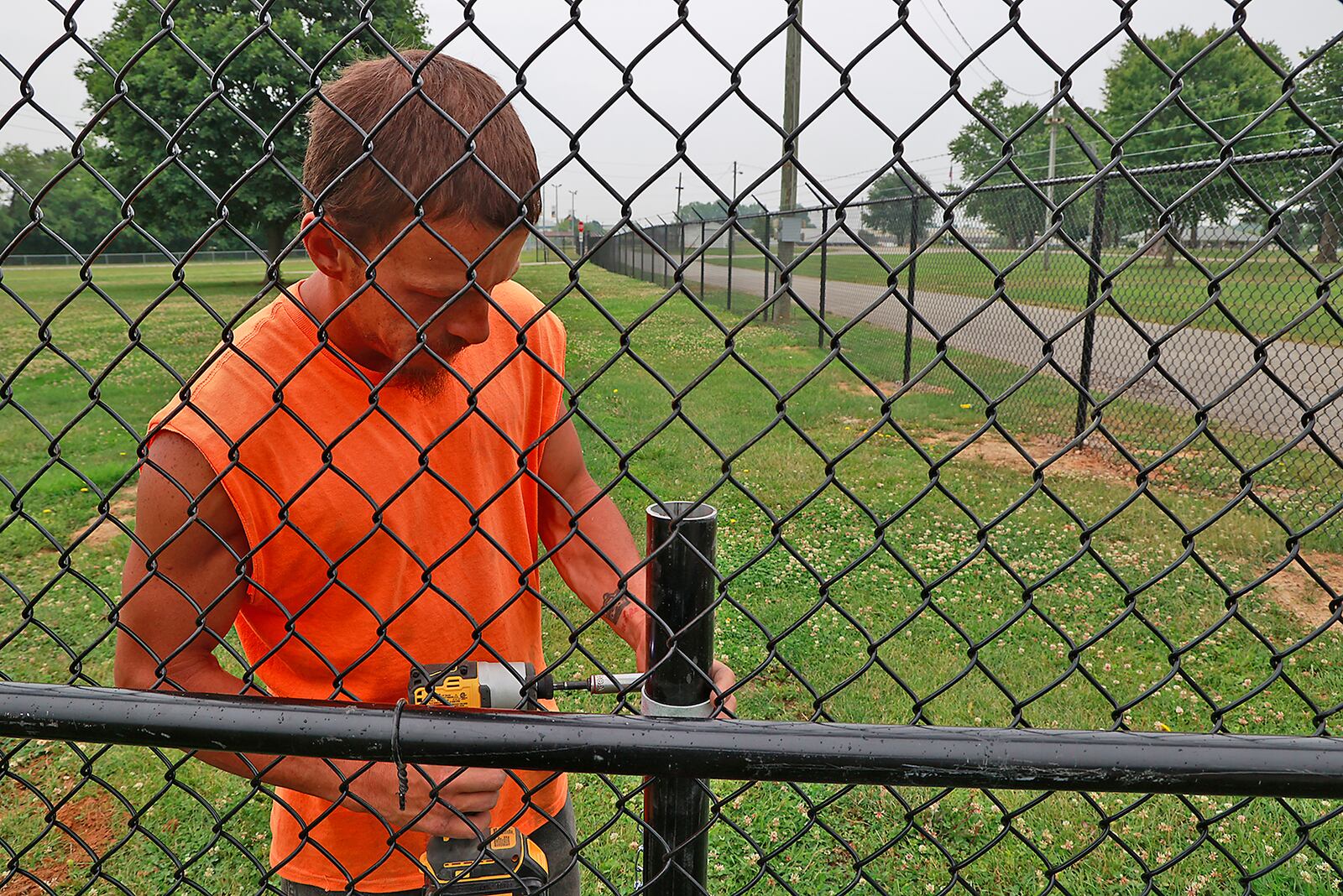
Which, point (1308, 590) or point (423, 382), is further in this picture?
point (1308, 590)

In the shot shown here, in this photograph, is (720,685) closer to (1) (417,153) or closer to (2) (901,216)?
(1) (417,153)

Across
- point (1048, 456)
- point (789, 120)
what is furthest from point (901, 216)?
point (789, 120)

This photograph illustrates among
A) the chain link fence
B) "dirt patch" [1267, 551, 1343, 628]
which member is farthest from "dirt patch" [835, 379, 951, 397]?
"dirt patch" [1267, 551, 1343, 628]

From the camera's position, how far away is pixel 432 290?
4.57 feet

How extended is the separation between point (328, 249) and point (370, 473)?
406 mm

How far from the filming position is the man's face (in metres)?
1.34

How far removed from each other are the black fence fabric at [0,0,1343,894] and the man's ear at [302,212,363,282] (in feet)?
0.13

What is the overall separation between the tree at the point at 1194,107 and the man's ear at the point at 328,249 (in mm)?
2192

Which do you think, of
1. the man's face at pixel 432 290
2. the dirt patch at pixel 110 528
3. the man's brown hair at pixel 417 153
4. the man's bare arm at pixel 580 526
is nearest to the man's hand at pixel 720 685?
the man's bare arm at pixel 580 526

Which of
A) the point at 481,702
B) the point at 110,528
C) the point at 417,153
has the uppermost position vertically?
the point at 417,153

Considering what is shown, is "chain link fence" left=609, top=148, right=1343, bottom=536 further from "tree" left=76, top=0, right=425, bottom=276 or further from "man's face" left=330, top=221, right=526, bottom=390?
"tree" left=76, top=0, right=425, bottom=276

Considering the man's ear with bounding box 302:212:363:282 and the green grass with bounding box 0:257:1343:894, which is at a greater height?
the man's ear with bounding box 302:212:363:282

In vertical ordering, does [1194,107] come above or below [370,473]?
above

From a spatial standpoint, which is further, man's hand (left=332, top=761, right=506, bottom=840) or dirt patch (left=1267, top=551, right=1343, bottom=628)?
dirt patch (left=1267, top=551, right=1343, bottom=628)
